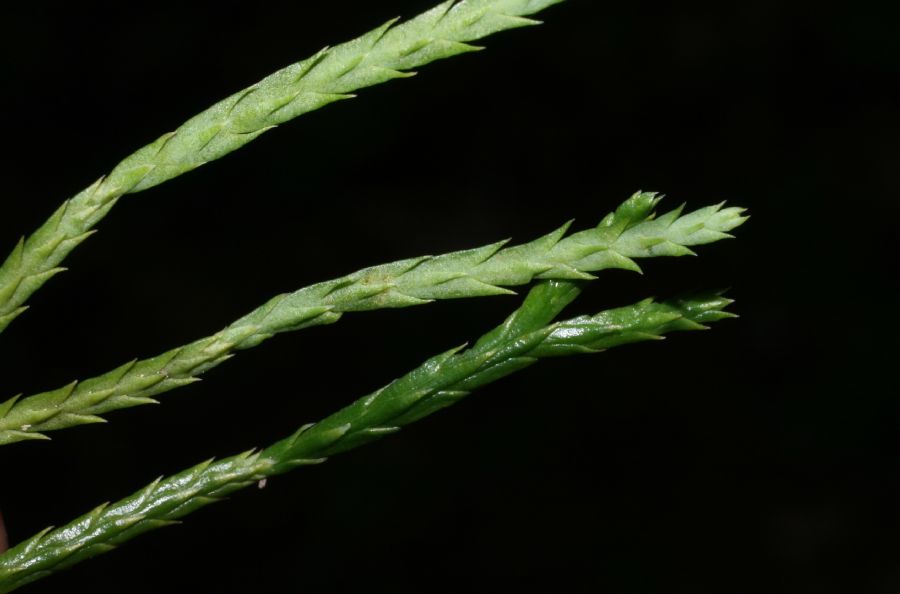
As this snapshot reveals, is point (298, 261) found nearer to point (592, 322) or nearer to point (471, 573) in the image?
point (471, 573)

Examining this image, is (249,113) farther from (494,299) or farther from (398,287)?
(494,299)

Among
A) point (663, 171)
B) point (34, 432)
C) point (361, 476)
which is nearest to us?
point (34, 432)

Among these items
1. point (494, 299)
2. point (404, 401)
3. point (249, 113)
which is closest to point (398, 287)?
point (404, 401)

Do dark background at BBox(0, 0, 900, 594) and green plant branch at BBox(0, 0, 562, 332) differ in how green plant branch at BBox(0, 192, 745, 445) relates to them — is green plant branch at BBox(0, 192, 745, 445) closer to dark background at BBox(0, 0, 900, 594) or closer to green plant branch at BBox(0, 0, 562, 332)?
green plant branch at BBox(0, 0, 562, 332)

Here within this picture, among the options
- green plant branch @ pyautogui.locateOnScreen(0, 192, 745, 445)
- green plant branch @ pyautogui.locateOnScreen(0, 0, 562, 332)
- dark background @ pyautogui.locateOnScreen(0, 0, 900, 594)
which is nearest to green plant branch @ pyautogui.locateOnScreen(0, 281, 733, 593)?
green plant branch @ pyautogui.locateOnScreen(0, 192, 745, 445)

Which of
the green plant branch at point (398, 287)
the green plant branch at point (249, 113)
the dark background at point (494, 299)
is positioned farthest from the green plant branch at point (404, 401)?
the dark background at point (494, 299)

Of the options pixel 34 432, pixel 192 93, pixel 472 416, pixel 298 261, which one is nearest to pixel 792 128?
pixel 472 416
